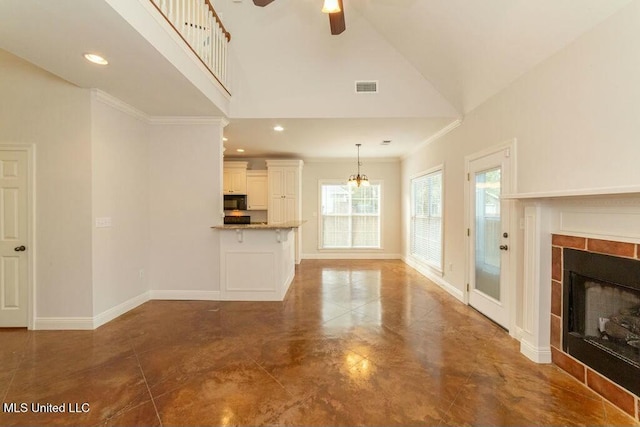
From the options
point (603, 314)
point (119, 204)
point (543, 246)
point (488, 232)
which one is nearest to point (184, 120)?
point (119, 204)

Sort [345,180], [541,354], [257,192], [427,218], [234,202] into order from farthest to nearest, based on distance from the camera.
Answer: [345,180]
[257,192]
[234,202]
[427,218]
[541,354]

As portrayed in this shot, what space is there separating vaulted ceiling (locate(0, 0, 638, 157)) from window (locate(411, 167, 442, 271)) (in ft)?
3.22

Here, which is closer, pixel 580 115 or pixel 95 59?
pixel 580 115

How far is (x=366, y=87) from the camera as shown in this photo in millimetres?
4023

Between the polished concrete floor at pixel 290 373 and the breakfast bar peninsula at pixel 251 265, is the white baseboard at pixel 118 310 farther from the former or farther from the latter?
the breakfast bar peninsula at pixel 251 265

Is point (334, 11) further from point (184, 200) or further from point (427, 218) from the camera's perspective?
point (427, 218)

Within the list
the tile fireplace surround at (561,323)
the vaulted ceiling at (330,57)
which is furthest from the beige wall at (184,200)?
the tile fireplace surround at (561,323)

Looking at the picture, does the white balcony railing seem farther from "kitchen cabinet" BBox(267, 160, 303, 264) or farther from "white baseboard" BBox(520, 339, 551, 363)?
"white baseboard" BBox(520, 339, 551, 363)

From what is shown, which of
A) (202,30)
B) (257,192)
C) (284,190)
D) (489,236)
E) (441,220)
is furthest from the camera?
(257,192)

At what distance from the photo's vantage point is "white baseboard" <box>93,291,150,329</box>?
3208mm

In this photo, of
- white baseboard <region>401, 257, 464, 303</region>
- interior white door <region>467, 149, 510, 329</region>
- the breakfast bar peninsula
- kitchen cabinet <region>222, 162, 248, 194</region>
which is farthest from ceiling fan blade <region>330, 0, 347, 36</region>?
kitchen cabinet <region>222, 162, 248, 194</region>

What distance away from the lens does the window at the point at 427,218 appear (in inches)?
201

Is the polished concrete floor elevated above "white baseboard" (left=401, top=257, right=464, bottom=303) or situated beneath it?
situated beneath

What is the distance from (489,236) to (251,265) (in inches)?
127
